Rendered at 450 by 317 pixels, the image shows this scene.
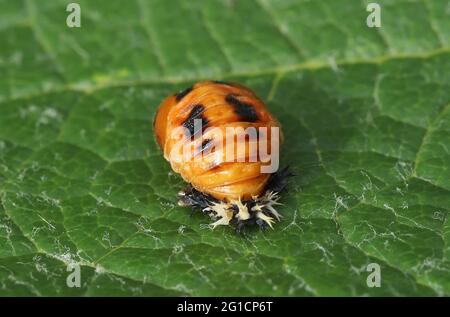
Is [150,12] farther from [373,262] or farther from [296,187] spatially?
[373,262]

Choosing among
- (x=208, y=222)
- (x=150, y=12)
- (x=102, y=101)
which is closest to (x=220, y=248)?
(x=208, y=222)

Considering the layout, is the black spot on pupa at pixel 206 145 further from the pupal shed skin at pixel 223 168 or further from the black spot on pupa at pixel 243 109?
the black spot on pupa at pixel 243 109

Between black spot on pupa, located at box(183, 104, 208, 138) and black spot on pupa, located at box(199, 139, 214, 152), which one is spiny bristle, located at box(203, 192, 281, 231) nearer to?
black spot on pupa, located at box(199, 139, 214, 152)

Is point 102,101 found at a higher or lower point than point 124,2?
lower

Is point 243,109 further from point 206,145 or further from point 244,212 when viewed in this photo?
point 244,212

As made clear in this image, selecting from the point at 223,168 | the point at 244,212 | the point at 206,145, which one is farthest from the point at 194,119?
the point at 244,212

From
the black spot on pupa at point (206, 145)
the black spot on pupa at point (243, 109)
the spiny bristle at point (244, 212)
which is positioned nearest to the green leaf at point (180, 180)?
the spiny bristle at point (244, 212)

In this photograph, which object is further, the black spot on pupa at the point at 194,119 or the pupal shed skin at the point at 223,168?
the black spot on pupa at the point at 194,119

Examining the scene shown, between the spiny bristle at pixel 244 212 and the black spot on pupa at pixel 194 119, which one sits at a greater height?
the black spot on pupa at pixel 194 119
